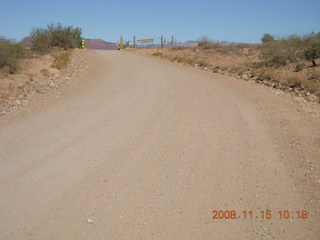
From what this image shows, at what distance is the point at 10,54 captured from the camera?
2008cm

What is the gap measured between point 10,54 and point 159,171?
675 inches

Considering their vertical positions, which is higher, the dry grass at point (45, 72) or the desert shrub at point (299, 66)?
the desert shrub at point (299, 66)

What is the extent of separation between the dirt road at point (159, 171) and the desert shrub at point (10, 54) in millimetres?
9523

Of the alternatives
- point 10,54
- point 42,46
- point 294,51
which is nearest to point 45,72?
point 10,54

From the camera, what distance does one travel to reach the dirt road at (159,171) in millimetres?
4543

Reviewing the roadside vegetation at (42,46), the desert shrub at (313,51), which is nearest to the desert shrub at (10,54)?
the roadside vegetation at (42,46)

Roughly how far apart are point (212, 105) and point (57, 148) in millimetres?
5768

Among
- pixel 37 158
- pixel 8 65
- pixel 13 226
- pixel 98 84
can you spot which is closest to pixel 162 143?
pixel 37 158

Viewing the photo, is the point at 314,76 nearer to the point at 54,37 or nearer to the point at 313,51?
the point at 313,51

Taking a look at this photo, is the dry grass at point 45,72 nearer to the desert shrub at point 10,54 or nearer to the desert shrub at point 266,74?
the desert shrub at point 10,54

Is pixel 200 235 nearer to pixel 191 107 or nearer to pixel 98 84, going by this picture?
pixel 191 107

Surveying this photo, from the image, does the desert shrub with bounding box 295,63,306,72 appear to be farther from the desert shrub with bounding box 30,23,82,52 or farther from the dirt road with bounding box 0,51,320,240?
the desert shrub with bounding box 30,23,82,52

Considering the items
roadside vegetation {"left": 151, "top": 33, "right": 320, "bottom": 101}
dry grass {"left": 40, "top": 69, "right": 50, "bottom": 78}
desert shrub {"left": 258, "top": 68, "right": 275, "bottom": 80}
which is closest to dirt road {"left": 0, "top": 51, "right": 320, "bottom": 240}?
roadside vegetation {"left": 151, "top": 33, "right": 320, "bottom": 101}

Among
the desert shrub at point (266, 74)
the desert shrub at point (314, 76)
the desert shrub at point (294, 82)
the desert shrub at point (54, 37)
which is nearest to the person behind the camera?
the desert shrub at point (294, 82)
